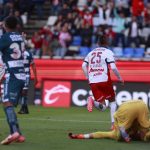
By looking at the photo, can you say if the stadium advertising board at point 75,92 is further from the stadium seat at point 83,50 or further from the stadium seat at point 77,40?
the stadium seat at point 77,40

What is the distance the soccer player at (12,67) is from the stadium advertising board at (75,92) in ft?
34.3

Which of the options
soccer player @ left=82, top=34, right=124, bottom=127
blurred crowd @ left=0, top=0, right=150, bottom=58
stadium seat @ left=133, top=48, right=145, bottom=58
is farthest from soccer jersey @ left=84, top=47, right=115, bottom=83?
blurred crowd @ left=0, top=0, right=150, bottom=58

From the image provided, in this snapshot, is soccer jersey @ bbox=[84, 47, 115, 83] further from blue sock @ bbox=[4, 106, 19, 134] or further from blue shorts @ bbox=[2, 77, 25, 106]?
blue sock @ bbox=[4, 106, 19, 134]

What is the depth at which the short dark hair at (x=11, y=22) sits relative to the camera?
12.8m

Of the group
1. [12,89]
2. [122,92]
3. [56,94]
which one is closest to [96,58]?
[12,89]

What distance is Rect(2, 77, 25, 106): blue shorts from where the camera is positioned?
12.9 m

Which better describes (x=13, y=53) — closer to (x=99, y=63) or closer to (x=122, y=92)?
(x=99, y=63)

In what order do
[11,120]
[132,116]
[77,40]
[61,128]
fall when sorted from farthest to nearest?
[77,40] → [61,128] → [132,116] → [11,120]

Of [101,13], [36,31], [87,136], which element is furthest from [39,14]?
[87,136]

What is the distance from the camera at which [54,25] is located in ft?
101

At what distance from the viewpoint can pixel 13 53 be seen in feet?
42.6

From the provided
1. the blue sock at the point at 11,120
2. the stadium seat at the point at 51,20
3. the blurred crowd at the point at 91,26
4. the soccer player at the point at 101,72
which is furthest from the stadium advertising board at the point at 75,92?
the blue sock at the point at 11,120

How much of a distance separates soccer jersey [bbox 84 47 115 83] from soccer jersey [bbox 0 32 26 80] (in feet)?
9.44

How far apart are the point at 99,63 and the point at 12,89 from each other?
125 inches
